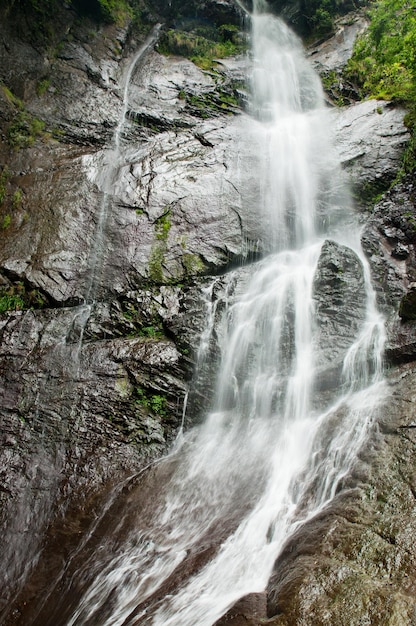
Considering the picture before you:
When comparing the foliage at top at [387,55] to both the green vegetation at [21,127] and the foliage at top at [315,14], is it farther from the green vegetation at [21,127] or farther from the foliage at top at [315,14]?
the green vegetation at [21,127]

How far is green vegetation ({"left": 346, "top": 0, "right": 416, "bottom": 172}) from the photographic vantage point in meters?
12.0

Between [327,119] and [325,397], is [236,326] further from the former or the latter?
[327,119]

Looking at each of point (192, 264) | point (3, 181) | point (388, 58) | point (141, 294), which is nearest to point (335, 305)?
point (192, 264)

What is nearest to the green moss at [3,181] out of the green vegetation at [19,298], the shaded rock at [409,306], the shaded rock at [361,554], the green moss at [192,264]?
the green vegetation at [19,298]

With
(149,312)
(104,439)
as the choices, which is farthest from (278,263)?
(104,439)

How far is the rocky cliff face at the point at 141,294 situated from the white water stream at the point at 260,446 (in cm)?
37

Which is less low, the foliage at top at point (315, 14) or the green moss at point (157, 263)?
the foliage at top at point (315, 14)

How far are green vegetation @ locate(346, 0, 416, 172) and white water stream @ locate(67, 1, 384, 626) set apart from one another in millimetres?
2857

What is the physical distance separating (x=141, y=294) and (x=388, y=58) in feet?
39.6

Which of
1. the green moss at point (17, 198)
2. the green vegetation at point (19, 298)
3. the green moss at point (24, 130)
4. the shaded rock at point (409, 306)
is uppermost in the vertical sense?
the green moss at point (24, 130)

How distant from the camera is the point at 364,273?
8422 mm

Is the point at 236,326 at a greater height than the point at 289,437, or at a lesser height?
greater

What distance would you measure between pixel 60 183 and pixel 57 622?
9771mm

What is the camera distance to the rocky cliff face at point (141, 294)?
3.90 metres
